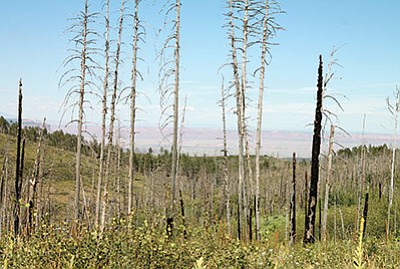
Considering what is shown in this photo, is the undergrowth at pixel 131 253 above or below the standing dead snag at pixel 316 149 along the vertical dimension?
below

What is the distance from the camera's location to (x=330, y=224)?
Answer: 28.8 meters

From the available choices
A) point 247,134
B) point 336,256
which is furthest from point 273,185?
point 336,256

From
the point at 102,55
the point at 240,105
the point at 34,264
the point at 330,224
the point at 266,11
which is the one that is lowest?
the point at 330,224

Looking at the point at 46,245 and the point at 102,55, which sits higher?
the point at 102,55

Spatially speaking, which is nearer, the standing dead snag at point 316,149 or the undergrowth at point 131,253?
the undergrowth at point 131,253

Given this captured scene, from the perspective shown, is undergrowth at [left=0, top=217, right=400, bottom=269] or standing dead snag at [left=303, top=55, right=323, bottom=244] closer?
undergrowth at [left=0, top=217, right=400, bottom=269]

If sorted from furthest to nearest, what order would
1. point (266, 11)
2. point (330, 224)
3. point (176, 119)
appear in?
point (330, 224)
point (266, 11)
point (176, 119)

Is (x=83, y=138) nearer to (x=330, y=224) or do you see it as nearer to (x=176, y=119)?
(x=176, y=119)

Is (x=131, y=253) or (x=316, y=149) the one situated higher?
(x=316, y=149)

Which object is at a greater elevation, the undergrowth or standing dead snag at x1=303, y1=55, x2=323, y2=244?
standing dead snag at x1=303, y1=55, x2=323, y2=244

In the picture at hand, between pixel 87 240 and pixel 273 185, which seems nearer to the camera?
pixel 87 240

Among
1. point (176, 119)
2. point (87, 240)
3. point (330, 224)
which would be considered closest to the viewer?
point (87, 240)

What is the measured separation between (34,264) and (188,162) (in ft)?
285

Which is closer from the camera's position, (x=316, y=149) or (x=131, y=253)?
(x=131, y=253)
